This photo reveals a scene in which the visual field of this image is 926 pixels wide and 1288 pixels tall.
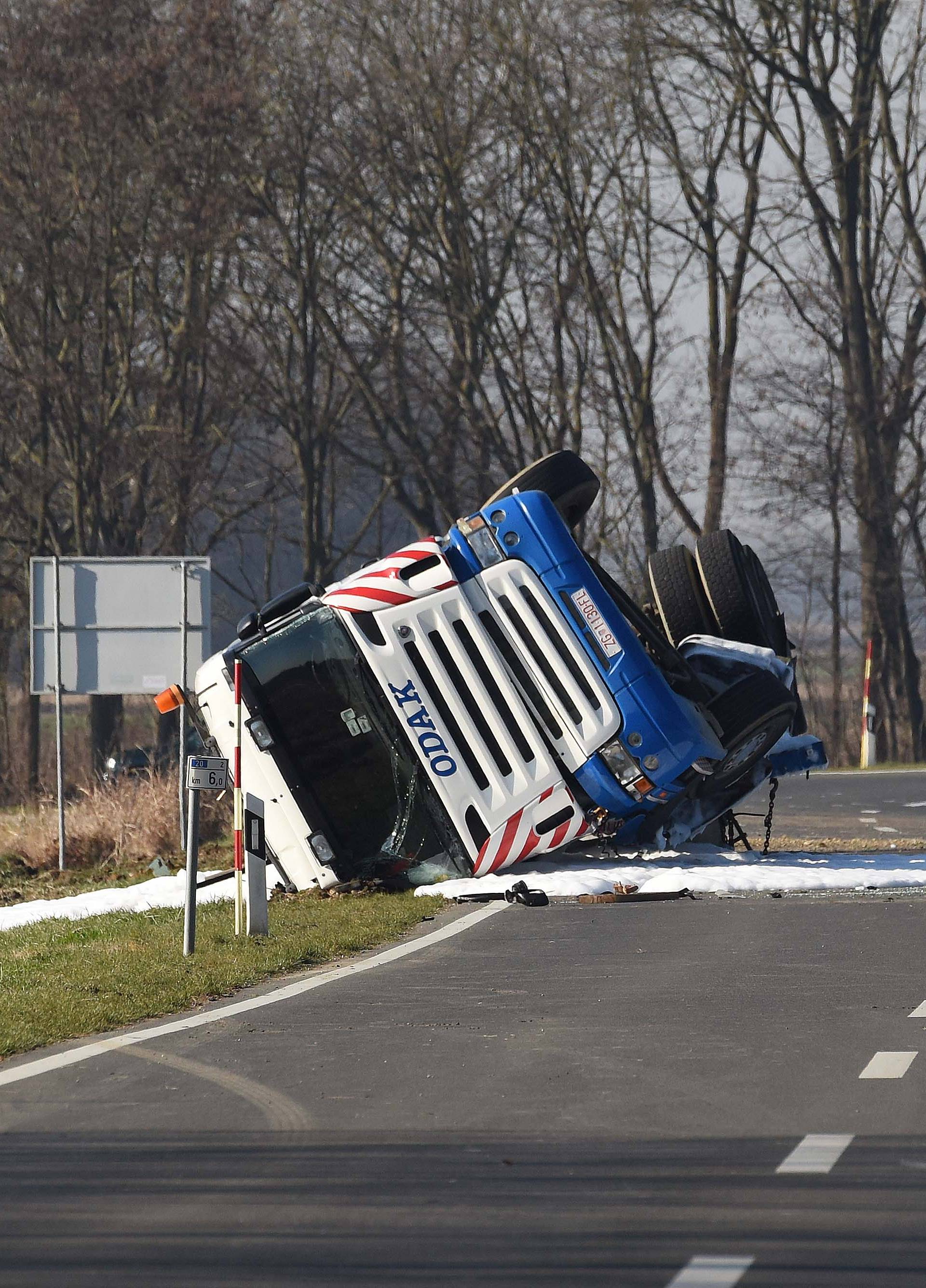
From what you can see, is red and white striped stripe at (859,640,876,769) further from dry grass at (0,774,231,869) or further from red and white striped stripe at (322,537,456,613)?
red and white striped stripe at (322,537,456,613)

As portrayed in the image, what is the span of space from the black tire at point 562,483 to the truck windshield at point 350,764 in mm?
1877

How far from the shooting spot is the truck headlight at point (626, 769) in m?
11.5

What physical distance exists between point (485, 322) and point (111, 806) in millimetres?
17857

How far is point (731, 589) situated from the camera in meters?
13.2

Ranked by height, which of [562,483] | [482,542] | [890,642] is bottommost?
[482,542]

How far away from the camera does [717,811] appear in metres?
12.9

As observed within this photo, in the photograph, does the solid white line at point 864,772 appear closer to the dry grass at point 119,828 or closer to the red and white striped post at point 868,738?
the red and white striped post at point 868,738

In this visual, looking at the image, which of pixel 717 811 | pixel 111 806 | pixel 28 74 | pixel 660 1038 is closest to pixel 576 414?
pixel 28 74

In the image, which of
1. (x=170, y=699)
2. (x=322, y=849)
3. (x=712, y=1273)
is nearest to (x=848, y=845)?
(x=322, y=849)

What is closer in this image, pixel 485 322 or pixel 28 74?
pixel 28 74

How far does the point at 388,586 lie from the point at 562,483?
1729 millimetres

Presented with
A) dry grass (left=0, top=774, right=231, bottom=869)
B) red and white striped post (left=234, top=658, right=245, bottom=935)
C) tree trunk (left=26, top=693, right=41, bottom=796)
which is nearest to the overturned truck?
red and white striped post (left=234, top=658, right=245, bottom=935)

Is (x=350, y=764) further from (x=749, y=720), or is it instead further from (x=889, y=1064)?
(x=889, y=1064)

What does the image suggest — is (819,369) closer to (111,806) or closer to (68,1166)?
(111,806)
